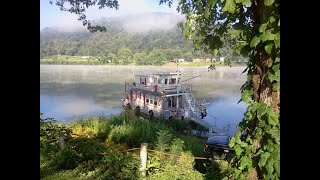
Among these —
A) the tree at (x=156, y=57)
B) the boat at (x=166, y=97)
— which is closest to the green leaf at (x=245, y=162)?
the tree at (x=156, y=57)

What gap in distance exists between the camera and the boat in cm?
1071

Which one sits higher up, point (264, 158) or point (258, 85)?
point (258, 85)

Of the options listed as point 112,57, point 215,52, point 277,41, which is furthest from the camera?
point 112,57

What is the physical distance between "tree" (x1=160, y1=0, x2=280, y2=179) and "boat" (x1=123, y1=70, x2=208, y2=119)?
8.90 meters

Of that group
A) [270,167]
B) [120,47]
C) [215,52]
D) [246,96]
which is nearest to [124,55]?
[120,47]

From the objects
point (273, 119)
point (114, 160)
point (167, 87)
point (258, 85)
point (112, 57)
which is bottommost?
point (114, 160)

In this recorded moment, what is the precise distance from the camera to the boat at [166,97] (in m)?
10.7

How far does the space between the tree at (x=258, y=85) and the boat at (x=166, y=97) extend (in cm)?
890

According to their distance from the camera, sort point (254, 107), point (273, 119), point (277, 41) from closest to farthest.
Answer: point (277, 41), point (273, 119), point (254, 107)

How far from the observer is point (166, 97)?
10.9m

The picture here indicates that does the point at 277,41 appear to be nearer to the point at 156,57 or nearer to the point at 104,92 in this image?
the point at 156,57

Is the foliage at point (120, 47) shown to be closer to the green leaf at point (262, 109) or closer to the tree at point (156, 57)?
the tree at point (156, 57)

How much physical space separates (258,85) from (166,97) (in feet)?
31.4
